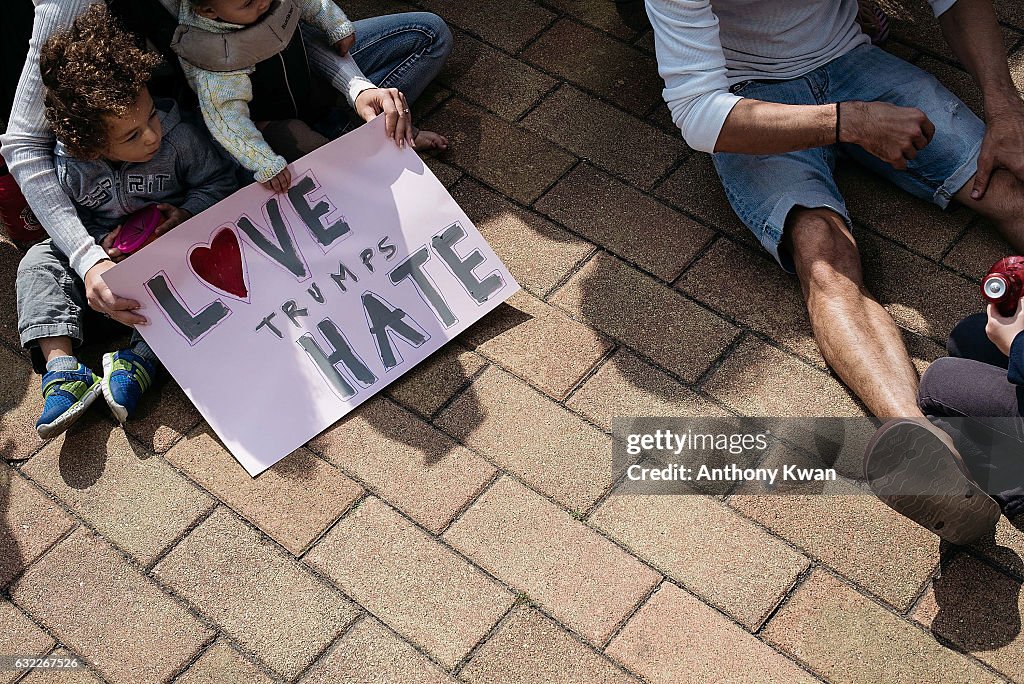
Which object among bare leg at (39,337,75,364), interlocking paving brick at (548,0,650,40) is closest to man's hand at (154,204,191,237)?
bare leg at (39,337,75,364)

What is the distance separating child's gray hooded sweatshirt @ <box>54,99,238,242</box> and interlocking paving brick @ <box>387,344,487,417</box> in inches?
27.2

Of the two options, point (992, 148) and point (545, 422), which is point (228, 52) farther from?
point (992, 148)

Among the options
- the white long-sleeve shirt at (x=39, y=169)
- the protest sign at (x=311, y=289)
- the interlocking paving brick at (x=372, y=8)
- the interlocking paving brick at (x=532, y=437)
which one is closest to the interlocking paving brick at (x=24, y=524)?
the protest sign at (x=311, y=289)

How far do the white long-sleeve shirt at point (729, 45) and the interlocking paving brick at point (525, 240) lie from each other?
1.45 ft

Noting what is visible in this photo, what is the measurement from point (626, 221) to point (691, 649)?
1.22 meters

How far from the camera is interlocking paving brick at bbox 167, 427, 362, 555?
7.89ft

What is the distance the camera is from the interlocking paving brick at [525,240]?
2838 mm

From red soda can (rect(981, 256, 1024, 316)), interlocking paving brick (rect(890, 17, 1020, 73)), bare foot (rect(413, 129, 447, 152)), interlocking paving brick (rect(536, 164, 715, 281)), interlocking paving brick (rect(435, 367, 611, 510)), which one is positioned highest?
red soda can (rect(981, 256, 1024, 316))

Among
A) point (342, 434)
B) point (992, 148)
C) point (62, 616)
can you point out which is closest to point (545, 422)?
point (342, 434)

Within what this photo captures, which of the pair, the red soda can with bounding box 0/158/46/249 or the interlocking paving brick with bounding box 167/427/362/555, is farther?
the red soda can with bounding box 0/158/46/249

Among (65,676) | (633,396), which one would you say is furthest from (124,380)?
(633,396)

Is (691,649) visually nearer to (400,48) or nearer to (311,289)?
(311,289)

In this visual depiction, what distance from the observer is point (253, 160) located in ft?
8.77

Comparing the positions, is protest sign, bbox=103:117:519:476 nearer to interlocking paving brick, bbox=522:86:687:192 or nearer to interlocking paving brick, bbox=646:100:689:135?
interlocking paving brick, bbox=522:86:687:192
